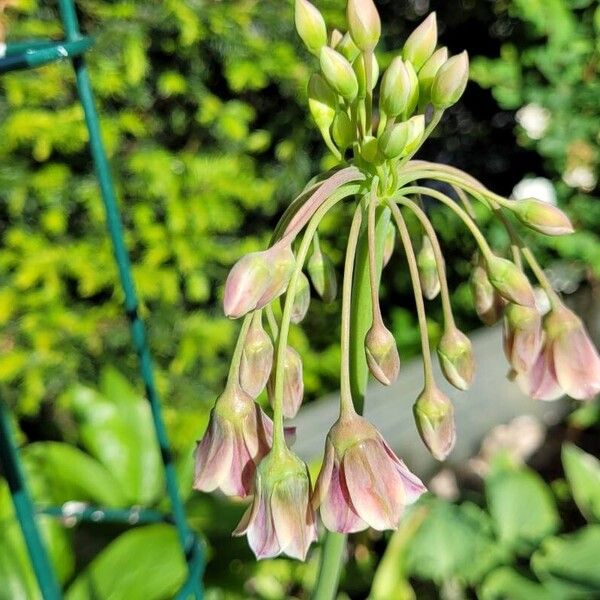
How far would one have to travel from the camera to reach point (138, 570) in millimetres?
1141

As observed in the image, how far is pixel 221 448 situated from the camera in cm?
62

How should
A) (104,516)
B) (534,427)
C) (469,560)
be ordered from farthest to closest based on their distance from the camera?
(534,427), (469,560), (104,516)

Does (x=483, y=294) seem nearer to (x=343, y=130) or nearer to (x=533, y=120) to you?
(x=343, y=130)

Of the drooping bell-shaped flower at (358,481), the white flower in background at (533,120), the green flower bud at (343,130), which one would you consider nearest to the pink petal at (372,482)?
the drooping bell-shaped flower at (358,481)

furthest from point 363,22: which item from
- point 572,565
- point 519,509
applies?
point 519,509

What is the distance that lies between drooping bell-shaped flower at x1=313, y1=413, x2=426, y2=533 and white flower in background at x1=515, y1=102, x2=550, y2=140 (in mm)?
1725

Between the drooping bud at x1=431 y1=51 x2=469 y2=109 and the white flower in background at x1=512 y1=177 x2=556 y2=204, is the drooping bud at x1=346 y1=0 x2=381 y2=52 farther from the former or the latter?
the white flower in background at x1=512 y1=177 x2=556 y2=204

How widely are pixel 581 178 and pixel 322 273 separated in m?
1.70

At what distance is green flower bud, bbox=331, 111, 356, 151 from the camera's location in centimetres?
63

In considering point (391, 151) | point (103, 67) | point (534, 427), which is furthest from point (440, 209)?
point (391, 151)

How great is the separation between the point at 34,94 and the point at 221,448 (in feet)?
4.55

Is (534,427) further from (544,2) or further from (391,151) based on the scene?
(391,151)

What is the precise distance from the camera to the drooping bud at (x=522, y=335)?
25.1 inches

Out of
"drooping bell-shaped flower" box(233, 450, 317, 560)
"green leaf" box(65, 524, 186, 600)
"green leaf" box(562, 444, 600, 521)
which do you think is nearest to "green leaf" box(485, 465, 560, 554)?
"green leaf" box(562, 444, 600, 521)
